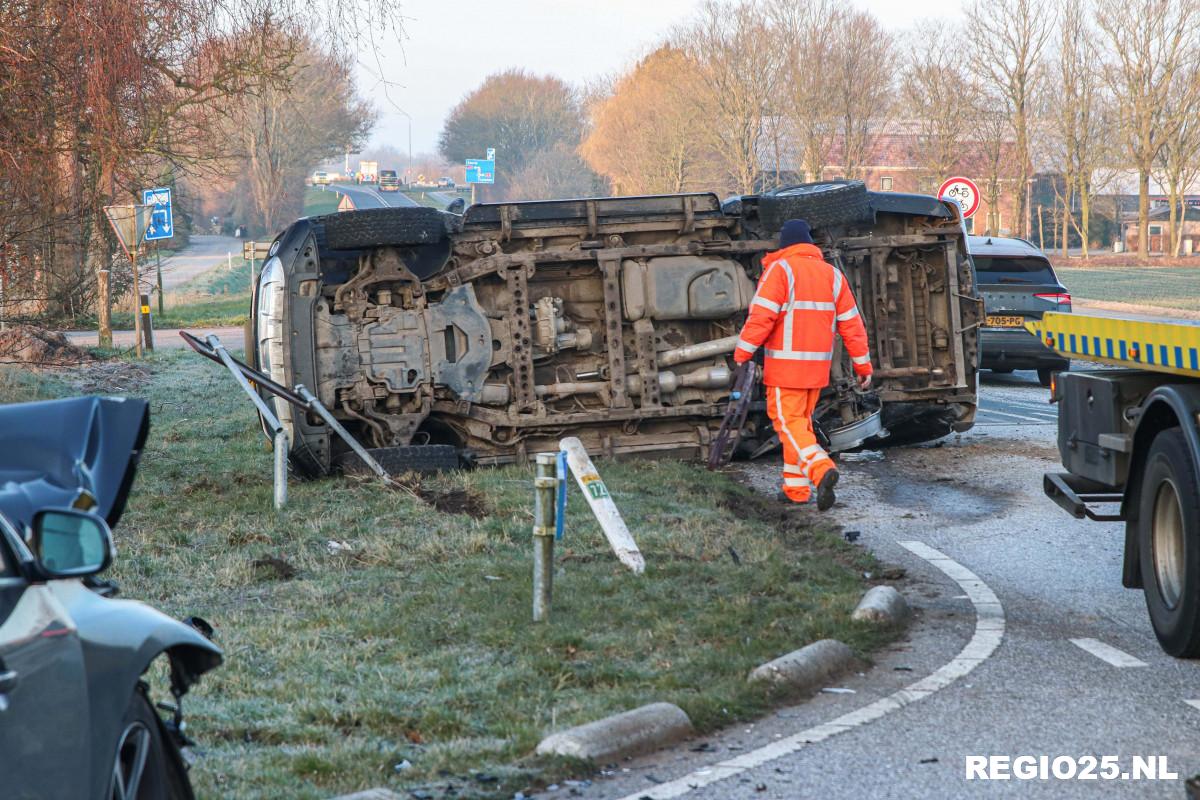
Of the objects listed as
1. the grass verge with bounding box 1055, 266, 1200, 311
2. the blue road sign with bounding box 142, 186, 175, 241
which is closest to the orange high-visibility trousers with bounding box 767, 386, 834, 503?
the blue road sign with bounding box 142, 186, 175, 241

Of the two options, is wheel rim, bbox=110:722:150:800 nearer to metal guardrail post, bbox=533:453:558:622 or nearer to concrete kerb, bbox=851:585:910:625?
metal guardrail post, bbox=533:453:558:622

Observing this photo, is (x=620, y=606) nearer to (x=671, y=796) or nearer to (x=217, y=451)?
(x=671, y=796)

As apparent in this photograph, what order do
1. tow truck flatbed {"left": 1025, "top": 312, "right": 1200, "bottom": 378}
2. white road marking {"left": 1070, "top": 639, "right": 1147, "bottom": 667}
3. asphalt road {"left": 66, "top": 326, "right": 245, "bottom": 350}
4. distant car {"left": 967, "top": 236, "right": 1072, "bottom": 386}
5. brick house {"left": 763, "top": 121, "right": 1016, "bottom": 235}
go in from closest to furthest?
tow truck flatbed {"left": 1025, "top": 312, "right": 1200, "bottom": 378}
white road marking {"left": 1070, "top": 639, "right": 1147, "bottom": 667}
distant car {"left": 967, "top": 236, "right": 1072, "bottom": 386}
asphalt road {"left": 66, "top": 326, "right": 245, "bottom": 350}
brick house {"left": 763, "top": 121, "right": 1016, "bottom": 235}

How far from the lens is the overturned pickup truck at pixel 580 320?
1128 cm

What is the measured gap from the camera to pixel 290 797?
4.41m

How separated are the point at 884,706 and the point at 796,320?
4435 millimetres

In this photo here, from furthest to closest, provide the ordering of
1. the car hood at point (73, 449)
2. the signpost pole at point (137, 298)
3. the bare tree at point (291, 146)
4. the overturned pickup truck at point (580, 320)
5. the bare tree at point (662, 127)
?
the bare tree at point (662, 127) < the bare tree at point (291, 146) < the signpost pole at point (137, 298) < the overturned pickup truck at point (580, 320) < the car hood at point (73, 449)

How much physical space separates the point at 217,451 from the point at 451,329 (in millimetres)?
3394

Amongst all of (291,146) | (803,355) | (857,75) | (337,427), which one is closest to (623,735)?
(803,355)

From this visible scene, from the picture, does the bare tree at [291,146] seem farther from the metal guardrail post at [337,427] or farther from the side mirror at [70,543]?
the side mirror at [70,543]

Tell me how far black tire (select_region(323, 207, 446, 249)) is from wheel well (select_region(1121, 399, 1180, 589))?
6.35 metres

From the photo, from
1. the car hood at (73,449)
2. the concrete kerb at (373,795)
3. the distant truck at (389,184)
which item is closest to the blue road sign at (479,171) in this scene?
the distant truck at (389,184)

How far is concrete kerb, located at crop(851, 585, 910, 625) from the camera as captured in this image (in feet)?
22.0

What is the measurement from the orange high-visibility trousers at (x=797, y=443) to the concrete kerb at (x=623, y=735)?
4307 millimetres
